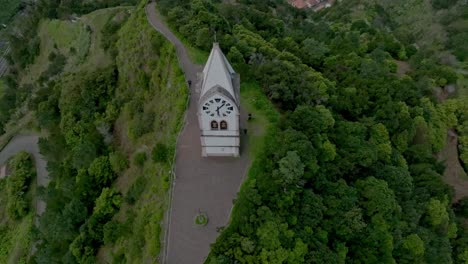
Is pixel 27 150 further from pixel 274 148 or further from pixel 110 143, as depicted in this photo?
pixel 274 148

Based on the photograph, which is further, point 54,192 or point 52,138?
point 52,138

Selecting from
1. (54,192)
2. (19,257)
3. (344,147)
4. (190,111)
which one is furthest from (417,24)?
(19,257)

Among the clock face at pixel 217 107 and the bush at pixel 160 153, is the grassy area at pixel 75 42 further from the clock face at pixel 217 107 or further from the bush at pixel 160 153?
the clock face at pixel 217 107

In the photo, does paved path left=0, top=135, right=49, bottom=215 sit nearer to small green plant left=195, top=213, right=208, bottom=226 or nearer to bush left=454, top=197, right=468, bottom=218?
small green plant left=195, top=213, right=208, bottom=226

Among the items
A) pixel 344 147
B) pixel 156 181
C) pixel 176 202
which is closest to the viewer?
pixel 176 202

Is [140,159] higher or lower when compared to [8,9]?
lower

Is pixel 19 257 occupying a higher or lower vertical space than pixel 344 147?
lower

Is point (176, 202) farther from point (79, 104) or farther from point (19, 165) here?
point (19, 165)

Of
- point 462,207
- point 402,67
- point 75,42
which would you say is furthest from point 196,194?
point 75,42
